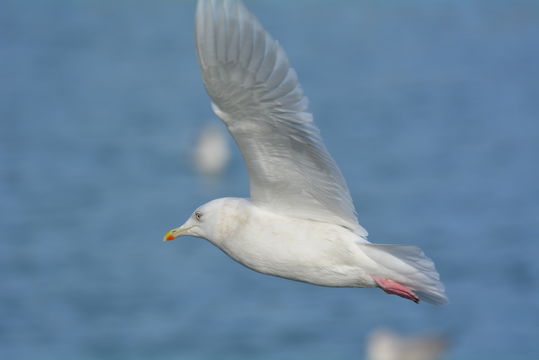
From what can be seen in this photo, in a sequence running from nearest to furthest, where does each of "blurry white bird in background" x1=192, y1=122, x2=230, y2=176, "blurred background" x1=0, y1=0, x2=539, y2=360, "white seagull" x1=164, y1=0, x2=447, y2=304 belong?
1. "white seagull" x1=164, y1=0, x2=447, y2=304
2. "blurred background" x1=0, y1=0, x2=539, y2=360
3. "blurry white bird in background" x1=192, y1=122, x2=230, y2=176

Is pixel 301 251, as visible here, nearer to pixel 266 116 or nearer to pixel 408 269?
pixel 408 269

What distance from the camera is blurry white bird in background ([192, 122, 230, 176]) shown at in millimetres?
18922

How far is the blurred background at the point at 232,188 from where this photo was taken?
46.8 feet

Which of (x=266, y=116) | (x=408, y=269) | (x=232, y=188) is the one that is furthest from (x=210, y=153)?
(x=266, y=116)

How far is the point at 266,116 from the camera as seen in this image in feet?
17.8

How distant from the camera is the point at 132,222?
17688 mm

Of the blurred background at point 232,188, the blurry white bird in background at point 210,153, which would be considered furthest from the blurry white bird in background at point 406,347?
the blurry white bird in background at point 210,153

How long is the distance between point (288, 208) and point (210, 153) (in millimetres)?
13149

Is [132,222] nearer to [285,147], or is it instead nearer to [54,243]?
[54,243]

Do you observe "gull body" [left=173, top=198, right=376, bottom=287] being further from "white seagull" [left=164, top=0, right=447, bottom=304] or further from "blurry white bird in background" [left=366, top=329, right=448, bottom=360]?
"blurry white bird in background" [left=366, top=329, right=448, bottom=360]

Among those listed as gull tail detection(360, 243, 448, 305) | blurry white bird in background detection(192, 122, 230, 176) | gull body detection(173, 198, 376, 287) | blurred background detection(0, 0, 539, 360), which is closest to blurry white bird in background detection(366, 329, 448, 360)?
blurred background detection(0, 0, 539, 360)

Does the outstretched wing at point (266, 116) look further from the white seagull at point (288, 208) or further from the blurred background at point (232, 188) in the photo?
the blurred background at point (232, 188)

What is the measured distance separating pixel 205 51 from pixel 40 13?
115ft

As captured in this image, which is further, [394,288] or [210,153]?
[210,153]
